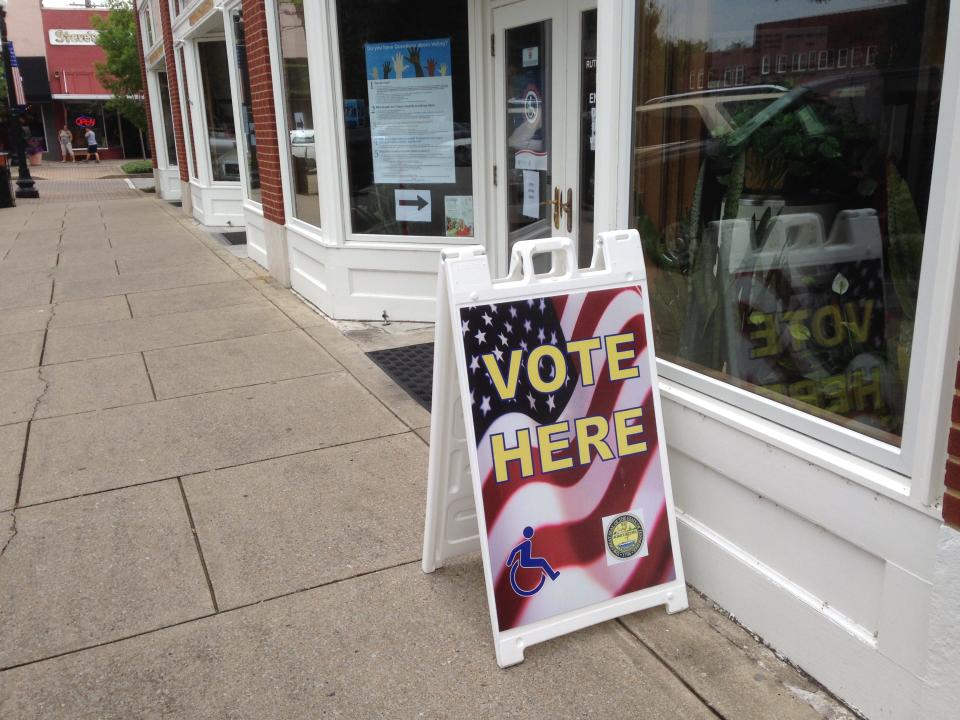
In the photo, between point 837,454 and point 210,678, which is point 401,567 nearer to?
point 210,678

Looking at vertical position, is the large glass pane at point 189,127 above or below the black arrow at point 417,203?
above

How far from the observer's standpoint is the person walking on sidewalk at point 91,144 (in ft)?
121

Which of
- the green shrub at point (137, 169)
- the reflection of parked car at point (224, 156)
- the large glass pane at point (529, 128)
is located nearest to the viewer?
the large glass pane at point (529, 128)

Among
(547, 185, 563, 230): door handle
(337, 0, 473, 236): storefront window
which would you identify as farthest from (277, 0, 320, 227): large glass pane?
(547, 185, 563, 230): door handle

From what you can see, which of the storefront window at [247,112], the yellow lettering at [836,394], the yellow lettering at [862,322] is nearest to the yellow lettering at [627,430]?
the yellow lettering at [836,394]

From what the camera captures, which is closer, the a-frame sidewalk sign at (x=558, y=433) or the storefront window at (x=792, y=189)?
the storefront window at (x=792, y=189)

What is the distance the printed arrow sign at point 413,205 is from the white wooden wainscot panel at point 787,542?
4.02 meters

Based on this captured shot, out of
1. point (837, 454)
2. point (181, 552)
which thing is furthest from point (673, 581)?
point (181, 552)

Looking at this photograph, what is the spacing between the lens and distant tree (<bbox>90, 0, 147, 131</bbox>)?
2445 centimetres

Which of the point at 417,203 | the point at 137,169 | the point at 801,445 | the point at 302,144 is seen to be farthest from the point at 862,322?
the point at 137,169

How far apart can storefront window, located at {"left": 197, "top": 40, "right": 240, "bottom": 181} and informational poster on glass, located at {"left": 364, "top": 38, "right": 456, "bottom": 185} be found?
6.18 meters

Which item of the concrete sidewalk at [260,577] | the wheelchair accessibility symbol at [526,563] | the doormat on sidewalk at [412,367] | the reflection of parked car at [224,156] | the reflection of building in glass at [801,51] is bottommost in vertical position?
the concrete sidewalk at [260,577]

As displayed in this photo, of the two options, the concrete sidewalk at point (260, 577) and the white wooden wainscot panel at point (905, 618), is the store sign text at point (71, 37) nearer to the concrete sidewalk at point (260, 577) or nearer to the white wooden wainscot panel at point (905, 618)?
the concrete sidewalk at point (260, 577)

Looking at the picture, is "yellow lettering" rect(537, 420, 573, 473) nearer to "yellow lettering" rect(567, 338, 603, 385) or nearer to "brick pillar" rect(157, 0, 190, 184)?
"yellow lettering" rect(567, 338, 603, 385)
